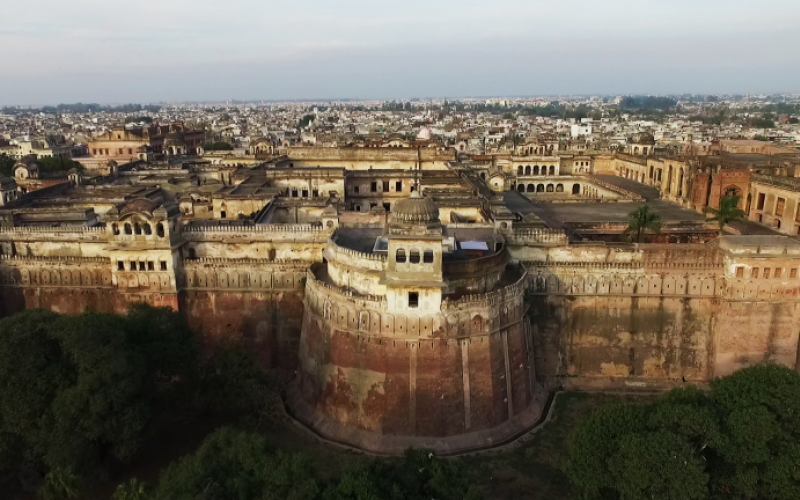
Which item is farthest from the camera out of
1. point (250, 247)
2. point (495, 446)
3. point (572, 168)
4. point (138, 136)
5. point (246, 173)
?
point (138, 136)

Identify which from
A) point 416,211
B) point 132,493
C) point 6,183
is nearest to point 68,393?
point 132,493

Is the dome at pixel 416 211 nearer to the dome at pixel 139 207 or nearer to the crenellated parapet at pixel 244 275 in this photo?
the crenellated parapet at pixel 244 275

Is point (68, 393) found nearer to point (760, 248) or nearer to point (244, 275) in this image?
point (244, 275)

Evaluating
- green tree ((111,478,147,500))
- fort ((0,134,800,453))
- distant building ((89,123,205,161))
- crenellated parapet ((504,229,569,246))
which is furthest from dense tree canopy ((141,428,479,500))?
distant building ((89,123,205,161))

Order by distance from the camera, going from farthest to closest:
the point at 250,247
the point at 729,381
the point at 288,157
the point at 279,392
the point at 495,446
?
the point at 288,157
the point at 250,247
the point at 279,392
the point at 495,446
the point at 729,381

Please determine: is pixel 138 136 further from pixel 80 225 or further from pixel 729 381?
pixel 729 381

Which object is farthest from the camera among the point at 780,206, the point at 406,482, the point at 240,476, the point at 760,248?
the point at 780,206

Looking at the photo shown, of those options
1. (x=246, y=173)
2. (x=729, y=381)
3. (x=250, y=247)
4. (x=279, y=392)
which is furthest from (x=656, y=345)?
(x=246, y=173)
